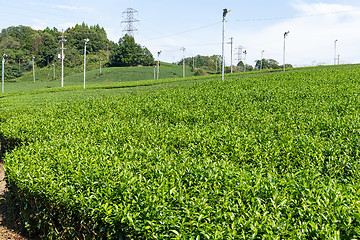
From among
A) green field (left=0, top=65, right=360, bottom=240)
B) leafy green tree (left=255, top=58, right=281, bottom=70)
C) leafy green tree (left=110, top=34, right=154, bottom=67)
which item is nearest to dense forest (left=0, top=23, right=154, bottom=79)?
leafy green tree (left=110, top=34, right=154, bottom=67)

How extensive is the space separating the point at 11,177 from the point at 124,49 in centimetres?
9960

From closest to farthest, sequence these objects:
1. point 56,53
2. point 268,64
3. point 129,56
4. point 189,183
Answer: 1. point 189,183
2. point 129,56
3. point 56,53
4. point 268,64

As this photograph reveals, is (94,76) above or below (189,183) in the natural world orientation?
above

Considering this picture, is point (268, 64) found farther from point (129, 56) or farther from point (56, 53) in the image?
point (56, 53)

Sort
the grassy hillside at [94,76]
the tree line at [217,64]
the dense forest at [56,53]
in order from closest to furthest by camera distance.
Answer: the grassy hillside at [94,76] < the dense forest at [56,53] < the tree line at [217,64]

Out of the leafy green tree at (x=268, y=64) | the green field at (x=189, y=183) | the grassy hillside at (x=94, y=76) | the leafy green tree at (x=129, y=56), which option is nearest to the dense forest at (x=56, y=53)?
the leafy green tree at (x=129, y=56)

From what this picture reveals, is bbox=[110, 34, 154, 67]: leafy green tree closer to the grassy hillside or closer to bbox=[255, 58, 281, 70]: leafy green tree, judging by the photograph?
the grassy hillside

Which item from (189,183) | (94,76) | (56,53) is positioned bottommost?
(189,183)

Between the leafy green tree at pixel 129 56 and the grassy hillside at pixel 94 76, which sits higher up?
the leafy green tree at pixel 129 56

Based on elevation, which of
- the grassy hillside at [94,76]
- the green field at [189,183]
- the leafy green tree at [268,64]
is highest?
the leafy green tree at [268,64]

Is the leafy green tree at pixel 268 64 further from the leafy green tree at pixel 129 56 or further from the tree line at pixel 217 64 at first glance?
the leafy green tree at pixel 129 56

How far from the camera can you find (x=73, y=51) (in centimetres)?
10219

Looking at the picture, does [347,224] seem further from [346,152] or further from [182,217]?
[346,152]

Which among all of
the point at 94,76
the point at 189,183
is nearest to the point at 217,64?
the point at 94,76
